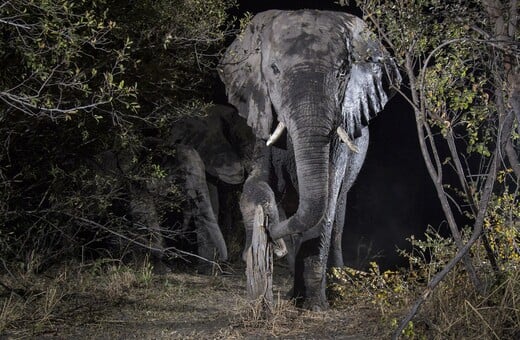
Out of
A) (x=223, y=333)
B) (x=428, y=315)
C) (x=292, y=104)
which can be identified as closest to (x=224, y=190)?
(x=292, y=104)

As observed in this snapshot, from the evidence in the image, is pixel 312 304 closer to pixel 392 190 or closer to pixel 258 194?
pixel 258 194

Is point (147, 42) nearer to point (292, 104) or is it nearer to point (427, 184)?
point (292, 104)

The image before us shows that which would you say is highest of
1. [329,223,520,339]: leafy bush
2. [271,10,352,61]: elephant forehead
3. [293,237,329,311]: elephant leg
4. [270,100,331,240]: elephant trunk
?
[271,10,352,61]: elephant forehead

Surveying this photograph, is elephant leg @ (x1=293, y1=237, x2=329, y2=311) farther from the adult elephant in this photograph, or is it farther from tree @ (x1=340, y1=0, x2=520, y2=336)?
tree @ (x1=340, y1=0, x2=520, y2=336)

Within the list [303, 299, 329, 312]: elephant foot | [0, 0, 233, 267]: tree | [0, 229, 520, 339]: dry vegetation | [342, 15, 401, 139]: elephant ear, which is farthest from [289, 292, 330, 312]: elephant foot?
[0, 0, 233, 267]: tree

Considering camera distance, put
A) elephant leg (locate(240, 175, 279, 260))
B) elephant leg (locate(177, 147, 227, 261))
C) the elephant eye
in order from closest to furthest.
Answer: elephant leg (locate(240, 175, 279, 260)), the elephant eye, elephant leg (locate(177, 147, 227, 261))

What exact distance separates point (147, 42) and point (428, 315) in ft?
Answer: 15.0

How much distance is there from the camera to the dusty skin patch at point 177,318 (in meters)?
5.70

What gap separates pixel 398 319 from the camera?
5.38 m

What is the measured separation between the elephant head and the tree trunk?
0.42ft

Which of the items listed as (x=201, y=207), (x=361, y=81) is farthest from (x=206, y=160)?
(x=361, y=81)

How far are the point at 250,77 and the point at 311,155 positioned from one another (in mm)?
1587

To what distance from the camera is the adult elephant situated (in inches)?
251

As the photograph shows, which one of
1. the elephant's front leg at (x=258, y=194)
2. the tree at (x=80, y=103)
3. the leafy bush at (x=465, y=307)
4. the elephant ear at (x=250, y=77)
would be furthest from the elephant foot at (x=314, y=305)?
the tree at (x=80, y=103)
